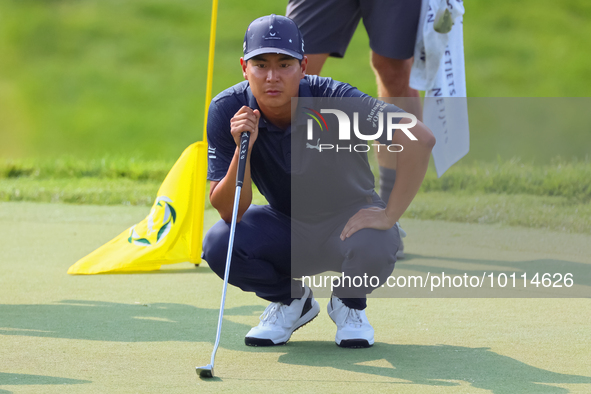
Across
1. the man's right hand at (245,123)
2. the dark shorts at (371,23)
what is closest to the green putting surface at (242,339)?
the man's right hand at (245,123)

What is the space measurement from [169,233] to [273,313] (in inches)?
35.5

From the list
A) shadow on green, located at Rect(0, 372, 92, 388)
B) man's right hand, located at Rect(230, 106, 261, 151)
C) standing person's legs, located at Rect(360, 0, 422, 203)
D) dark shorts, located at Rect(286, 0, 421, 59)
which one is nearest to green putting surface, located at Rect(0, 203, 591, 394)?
shadow on green, located at Rect(0, 372, 92, 388)

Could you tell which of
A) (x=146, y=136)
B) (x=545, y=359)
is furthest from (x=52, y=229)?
(x=146, y=136)

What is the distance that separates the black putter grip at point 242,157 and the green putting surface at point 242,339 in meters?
0.40

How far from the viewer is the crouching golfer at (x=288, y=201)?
1.74m

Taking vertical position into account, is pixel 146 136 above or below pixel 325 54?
below

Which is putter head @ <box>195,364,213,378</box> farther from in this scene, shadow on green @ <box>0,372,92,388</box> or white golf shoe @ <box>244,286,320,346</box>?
white golf shoe @ <box>244,286,320,346</box>

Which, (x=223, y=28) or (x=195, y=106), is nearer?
(x=195, y=106)

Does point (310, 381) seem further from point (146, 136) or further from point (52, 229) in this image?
point (146, 136)

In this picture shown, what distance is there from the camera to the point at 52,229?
136 inches

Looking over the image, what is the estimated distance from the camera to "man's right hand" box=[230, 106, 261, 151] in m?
1.70

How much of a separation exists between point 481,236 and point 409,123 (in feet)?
5.11

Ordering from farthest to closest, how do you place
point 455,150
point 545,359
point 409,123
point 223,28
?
point 223,28 < point 455,150 < point 409,123 < point 545,359

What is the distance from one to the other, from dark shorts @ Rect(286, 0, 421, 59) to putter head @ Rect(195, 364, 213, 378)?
5.34ft
